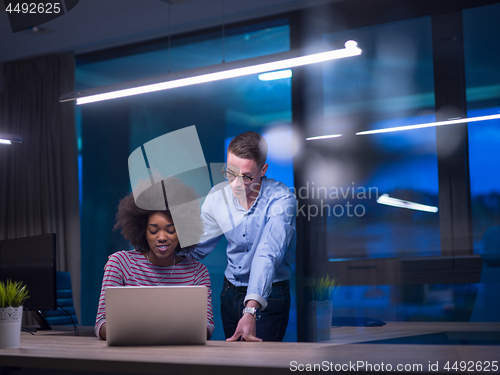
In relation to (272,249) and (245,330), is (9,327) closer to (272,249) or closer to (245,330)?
(245,330)

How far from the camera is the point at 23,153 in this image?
4984 mm

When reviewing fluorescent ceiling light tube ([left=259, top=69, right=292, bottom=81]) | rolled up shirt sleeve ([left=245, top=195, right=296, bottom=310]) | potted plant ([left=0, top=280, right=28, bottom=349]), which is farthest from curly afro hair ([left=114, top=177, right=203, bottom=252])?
fluorescent ceiling light tube ([left=259, top=69, right=292, bottom=81])

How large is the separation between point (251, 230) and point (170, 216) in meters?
0.57

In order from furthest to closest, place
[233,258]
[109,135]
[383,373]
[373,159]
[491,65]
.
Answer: [109,135], [373,159], [491,65], [233,258], [383,373]

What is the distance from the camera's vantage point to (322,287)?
387 centimetres

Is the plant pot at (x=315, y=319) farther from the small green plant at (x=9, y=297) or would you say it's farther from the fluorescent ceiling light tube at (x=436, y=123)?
the small green plant at (x=9, y=297)

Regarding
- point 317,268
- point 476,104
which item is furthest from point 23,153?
point 476,104

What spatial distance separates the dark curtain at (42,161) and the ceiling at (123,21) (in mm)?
240

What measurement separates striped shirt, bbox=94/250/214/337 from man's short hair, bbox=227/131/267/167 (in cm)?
70

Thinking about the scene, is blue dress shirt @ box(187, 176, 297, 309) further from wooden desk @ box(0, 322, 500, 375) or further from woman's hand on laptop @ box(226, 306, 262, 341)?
wooden desk @ box(0, 322, 500, 375)

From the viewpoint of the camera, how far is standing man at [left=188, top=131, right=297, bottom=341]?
239cm

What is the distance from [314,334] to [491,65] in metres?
2.24

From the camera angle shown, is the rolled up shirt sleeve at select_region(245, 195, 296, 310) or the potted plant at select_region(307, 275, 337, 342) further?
the potted plant at select_region(307, 275, 337, 342)

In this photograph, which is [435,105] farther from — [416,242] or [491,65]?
[416,242]
